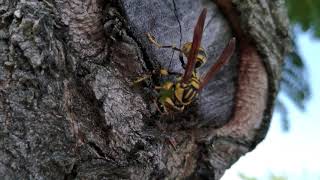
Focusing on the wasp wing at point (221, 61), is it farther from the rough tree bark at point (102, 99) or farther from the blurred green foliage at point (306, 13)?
the blurred green foliage at point (306, 13)

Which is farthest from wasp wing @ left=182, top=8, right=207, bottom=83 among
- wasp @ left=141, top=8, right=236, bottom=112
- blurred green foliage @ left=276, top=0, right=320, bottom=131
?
blurred green foliage @ left=276, top=0, right=320, bottom=131

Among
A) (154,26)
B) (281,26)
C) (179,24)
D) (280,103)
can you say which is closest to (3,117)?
(154,26)

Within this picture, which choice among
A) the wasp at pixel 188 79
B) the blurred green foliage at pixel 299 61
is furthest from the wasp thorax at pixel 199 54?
the blurred green foliage at pixel 299 61

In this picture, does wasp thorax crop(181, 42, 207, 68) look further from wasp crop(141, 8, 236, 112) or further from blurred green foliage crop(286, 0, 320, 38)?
blurred green foliage crop(286, 0, 320, 38)

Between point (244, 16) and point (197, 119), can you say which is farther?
point (244, 16)

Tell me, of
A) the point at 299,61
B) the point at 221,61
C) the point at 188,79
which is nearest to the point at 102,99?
the point at 188,79

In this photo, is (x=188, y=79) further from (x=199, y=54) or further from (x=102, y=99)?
(x=102, y=99)

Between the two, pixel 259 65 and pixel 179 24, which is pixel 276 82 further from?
pixel 179 24
